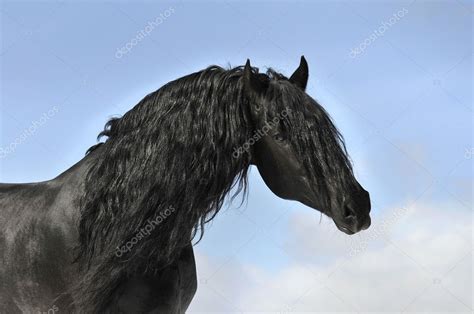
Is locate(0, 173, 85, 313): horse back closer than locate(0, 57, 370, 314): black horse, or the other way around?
locate(0, 57, 370, 314): black horse

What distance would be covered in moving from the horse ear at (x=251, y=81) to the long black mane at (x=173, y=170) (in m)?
0.03

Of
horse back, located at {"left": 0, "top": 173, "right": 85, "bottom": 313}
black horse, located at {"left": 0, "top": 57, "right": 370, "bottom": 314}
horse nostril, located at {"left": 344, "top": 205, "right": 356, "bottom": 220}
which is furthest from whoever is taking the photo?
horse back, located at {"left": 0, "top": 173, "right": 85, "bottom": 313}

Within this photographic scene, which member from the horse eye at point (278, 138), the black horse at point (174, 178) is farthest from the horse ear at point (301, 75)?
the horse eye at point (278, 138)

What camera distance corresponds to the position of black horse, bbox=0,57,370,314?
2537 mm

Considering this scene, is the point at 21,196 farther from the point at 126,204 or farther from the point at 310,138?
the point at 310,138

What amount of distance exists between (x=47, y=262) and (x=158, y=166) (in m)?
0.57

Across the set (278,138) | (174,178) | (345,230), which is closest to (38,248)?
(174,178)

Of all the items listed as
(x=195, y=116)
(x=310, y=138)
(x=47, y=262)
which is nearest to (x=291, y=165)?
(x=310, y=138)

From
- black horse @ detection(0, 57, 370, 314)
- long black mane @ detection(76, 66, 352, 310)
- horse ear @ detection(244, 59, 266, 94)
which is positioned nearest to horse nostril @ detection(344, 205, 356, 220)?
black horse @ detection(0, 57, 370, 314)

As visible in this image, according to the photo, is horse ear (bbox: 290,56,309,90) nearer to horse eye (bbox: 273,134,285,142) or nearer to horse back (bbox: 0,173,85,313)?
horse eye (bbox: 273,134,285,142)

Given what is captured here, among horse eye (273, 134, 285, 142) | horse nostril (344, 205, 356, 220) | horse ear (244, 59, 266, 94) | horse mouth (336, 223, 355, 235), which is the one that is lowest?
horse mouth (336, 223, 355, 235)

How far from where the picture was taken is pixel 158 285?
2.63 meters

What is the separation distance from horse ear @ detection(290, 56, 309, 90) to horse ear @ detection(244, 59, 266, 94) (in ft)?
0.68

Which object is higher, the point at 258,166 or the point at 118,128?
the point at 118,128
